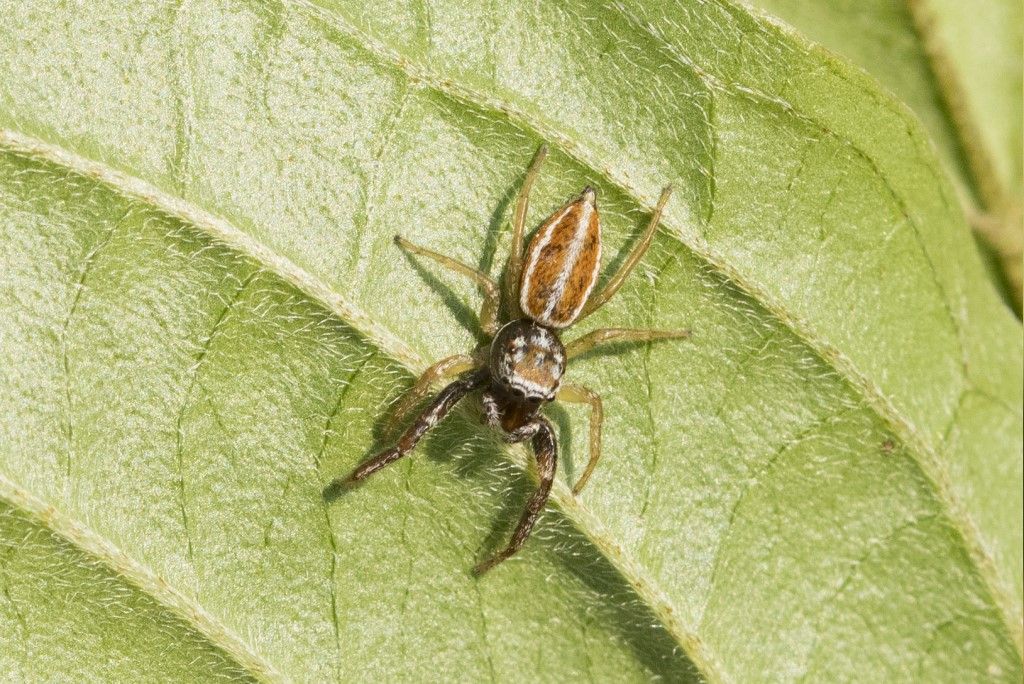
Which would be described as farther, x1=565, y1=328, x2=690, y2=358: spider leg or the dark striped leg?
x1=565, y1=328, x2=690, y2=358: spider leg

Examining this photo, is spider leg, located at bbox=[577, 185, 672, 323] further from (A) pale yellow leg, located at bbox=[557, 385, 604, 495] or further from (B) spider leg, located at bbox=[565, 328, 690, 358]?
(A) pale yellow leg, located at bbox=[557, 385, 604, 495]

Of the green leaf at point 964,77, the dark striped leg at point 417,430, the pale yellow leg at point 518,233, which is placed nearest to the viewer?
the dark striped leg at point 417,430

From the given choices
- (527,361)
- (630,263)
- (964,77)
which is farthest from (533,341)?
(964,77)

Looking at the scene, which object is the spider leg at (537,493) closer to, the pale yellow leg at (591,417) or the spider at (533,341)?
the spider at (533,341)

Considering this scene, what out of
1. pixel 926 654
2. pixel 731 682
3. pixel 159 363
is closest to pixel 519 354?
pixel 159 363

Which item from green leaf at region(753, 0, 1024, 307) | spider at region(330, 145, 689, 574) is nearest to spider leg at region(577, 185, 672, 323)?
spider at region(330, 145, 689, 574)

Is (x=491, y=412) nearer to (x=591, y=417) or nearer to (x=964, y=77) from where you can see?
(x=591, y=417)

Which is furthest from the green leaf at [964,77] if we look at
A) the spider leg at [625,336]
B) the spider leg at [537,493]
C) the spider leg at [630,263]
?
the spider leg at [537,493]
